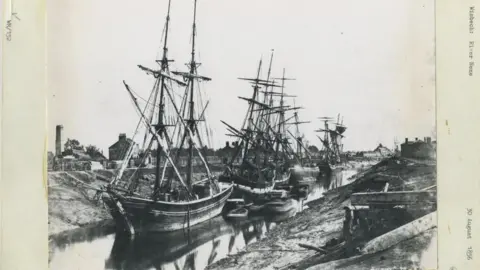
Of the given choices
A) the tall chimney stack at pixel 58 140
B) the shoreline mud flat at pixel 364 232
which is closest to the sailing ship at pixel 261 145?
the shoreline mud flat at pixel 364 232

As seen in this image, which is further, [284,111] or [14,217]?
[284,111]

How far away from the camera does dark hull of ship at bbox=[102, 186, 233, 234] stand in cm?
120

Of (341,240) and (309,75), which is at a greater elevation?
(309,75)

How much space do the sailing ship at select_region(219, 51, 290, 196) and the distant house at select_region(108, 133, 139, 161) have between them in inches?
9.1

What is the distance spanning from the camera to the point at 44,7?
1.16m

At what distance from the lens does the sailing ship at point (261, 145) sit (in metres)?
1.25

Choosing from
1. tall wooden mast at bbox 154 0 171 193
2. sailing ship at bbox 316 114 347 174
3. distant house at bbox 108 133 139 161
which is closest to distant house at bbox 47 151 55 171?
distant house at bbox 108 133 139 161

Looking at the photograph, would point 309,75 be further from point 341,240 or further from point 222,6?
point 341,240

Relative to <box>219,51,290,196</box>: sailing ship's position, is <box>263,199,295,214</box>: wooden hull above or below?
below

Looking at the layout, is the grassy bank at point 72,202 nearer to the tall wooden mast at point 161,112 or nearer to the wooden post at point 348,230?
the tall wooden mast at point 161,112

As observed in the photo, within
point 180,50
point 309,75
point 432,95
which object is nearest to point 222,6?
point 180,50

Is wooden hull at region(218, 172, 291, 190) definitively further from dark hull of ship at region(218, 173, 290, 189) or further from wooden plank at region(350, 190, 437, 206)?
wooden plank at region(350, 190, 437, 206)

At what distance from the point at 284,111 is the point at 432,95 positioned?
375mm

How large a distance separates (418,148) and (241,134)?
0.45 meters
